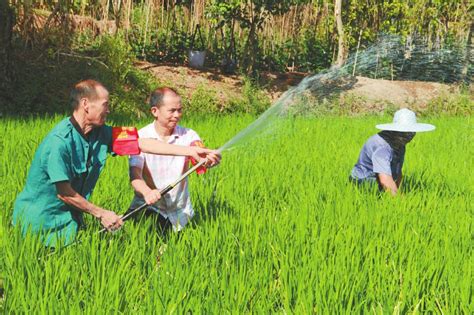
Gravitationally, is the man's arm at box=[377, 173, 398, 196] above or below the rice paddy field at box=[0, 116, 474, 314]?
above

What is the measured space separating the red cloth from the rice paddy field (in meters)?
→ 0.38

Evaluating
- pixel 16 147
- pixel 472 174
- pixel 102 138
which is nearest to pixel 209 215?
pixel 102 138

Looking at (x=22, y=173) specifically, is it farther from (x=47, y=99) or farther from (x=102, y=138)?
(x=47, y=99)

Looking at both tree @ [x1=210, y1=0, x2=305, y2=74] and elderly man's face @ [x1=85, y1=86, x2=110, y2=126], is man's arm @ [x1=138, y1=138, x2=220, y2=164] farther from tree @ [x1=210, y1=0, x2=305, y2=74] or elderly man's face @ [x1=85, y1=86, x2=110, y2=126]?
tree @ [x1=210, y1=0, x2=305, y2=74]

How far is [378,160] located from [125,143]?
5.53ft

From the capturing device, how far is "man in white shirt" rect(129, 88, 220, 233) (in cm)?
276

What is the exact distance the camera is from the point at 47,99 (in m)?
9.01

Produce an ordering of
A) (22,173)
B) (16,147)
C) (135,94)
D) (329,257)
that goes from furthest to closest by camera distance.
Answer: (135,94) < (16,147) < (22,173) < (329,257)

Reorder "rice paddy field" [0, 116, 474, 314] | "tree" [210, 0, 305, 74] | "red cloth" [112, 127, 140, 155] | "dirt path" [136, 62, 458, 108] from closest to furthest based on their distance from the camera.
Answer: "rice paddy field" [0, 116, 474, 314] → "red cloth" [112, 127, 140, 155] → "tree" [210, 0, 305, 74] → "dirt path" [136, 62, 458, 108]

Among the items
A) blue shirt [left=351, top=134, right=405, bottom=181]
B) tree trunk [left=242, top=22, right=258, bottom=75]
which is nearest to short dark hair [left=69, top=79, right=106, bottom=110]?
blue shirt [left=351, top=134, right=405, bottom=181]

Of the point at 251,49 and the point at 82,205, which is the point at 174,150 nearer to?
the point at 82,205

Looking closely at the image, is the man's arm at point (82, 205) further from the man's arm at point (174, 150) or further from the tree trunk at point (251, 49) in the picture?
the tree trunk at point (251, 49)

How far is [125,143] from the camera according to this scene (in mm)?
2602

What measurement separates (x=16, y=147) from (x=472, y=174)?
396 cm
